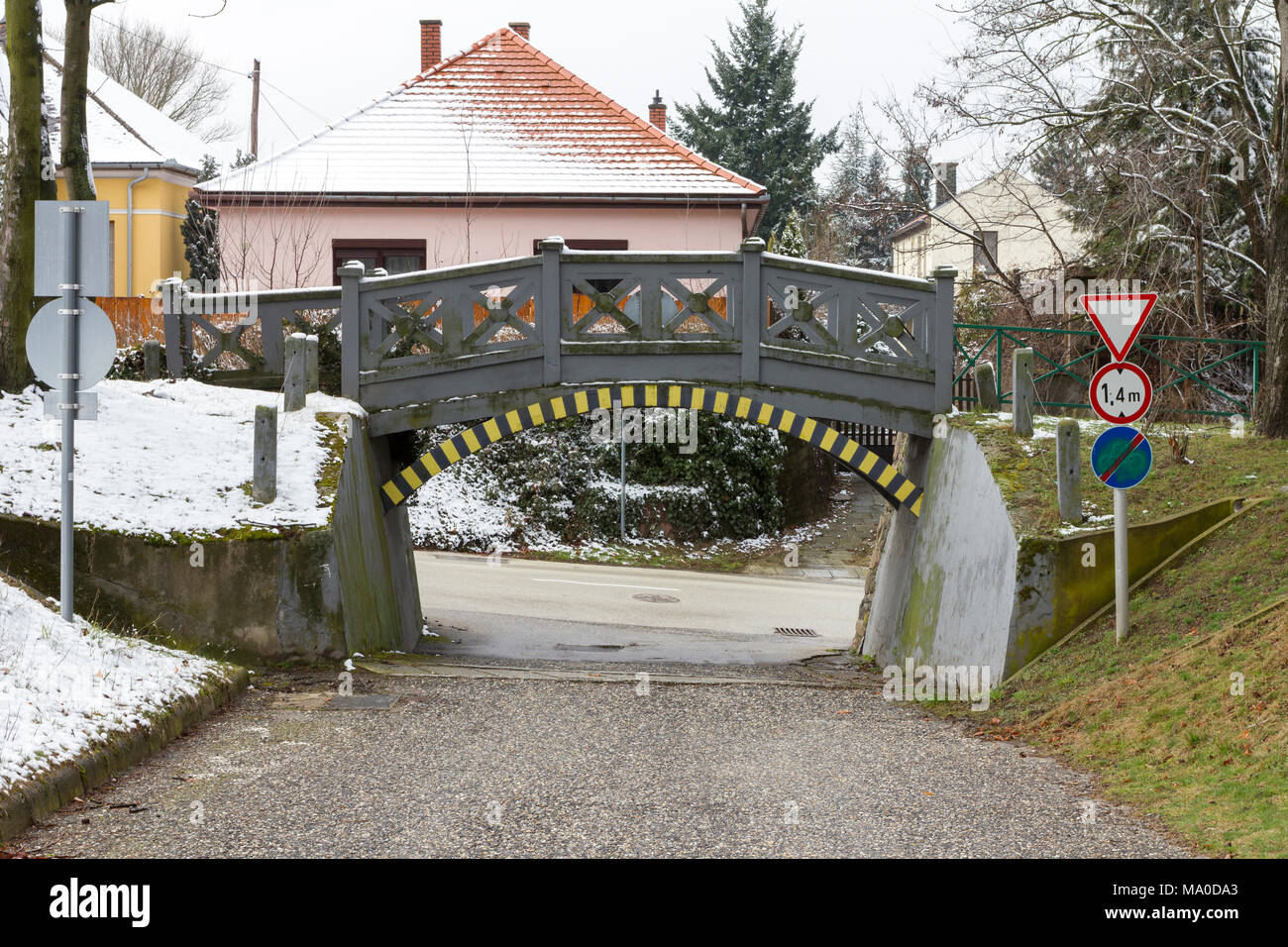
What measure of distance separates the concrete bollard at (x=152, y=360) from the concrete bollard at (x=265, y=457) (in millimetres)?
4645

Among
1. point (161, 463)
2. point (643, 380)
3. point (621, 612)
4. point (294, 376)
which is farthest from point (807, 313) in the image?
point (621, 612)

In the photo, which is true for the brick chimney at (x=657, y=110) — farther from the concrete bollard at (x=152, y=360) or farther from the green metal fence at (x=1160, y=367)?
the concrete bollard at (x=152, y=360)

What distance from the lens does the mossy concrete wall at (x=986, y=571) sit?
1148cm

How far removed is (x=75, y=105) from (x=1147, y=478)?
1163cm

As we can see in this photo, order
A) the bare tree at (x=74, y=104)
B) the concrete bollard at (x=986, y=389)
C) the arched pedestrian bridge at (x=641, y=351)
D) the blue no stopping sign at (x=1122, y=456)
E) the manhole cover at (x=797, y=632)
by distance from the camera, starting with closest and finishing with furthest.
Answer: the blue no stopping sign at (x=1122, y=456)
the bare tree at (x=74, y=104)
the arched pedestrian bridge at (x=641, y=351)
the concrete bollard at (x=986, y=389)
the manhole cover at (x=797, y=632)

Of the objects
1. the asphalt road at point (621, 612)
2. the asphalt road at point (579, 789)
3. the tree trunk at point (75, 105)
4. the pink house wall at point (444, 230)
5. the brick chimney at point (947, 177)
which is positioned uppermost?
the brick chimney at point (947, 177)

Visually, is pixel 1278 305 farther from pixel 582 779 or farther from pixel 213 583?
pixel 213 583

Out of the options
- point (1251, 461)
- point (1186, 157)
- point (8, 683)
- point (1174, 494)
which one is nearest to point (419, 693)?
point (8, 683)

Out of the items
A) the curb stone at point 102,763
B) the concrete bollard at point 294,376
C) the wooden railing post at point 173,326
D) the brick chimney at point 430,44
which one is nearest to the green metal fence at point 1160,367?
the concrete bollard at point 294,376

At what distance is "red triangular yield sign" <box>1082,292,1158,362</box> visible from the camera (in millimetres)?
10328

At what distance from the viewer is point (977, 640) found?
12.0m

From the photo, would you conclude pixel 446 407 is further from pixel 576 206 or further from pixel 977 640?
pixel 576 206

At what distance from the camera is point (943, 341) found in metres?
14.6

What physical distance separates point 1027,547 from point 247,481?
693cm
